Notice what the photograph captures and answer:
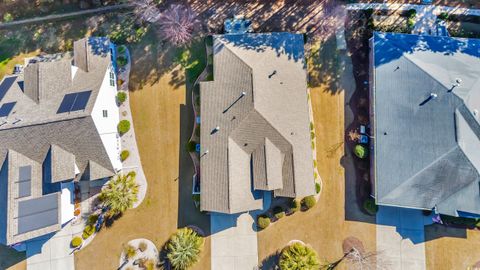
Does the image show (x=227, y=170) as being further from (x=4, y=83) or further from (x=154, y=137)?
(x=4, y=83)

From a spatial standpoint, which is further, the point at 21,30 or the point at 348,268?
the point at 21,30

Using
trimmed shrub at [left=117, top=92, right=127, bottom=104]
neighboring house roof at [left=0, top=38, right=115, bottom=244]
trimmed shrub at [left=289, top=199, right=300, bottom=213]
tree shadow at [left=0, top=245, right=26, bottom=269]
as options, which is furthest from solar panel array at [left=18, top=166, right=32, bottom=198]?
trimmed shrub at [left=289, top=199, right=300, bottom=213]

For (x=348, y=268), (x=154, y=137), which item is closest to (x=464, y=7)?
(x=348, y=268)

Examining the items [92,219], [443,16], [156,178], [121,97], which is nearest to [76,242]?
[92,219]

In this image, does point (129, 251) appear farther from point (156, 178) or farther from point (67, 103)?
point (67, 103)

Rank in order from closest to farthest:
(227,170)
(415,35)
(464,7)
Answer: (227,170) < (415,35) < (464,7)

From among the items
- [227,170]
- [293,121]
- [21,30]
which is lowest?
[227,170]

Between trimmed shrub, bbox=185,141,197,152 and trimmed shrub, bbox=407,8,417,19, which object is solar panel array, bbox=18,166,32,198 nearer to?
trimmed shrub, bbox=185,141,197,152

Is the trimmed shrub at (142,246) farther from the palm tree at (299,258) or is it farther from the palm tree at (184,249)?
the palm tree at (299,258)
